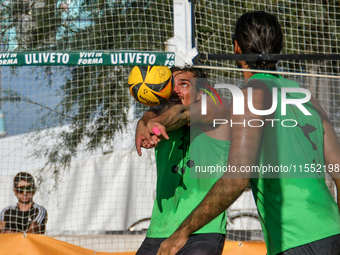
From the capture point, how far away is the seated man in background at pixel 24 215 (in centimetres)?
580

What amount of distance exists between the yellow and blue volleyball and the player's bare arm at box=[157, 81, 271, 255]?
3.51 ft

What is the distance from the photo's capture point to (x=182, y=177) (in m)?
2.80

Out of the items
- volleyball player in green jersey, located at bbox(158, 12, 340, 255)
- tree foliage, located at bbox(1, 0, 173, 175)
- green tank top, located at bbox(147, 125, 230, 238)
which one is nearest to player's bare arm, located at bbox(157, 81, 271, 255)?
volleyball player in green jersey, located at bbox(158, 12, 340, 255)

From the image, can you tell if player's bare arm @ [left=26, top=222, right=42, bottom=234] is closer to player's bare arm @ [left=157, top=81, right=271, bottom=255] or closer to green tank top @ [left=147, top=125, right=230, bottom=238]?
green tank top @ [left=147, top=125, right=230, bottom=238]

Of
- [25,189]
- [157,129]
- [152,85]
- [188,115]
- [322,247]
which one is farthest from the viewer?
[25,189]

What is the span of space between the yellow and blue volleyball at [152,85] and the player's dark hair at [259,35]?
0.80 meters

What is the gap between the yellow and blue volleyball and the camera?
2719mm

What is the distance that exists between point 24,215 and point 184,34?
4.45 metres

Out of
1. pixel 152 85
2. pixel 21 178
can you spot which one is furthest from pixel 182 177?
pixel 21 178

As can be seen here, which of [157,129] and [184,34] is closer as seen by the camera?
[157,129]

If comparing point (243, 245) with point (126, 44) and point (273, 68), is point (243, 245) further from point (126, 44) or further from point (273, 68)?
point (126, 44)

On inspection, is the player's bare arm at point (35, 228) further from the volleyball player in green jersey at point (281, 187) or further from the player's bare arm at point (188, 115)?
the volleyball player in green jersey at point (281, 187)

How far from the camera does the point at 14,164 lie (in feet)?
22.8

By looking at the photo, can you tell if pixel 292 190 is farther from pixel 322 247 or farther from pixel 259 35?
pixel 259 35
